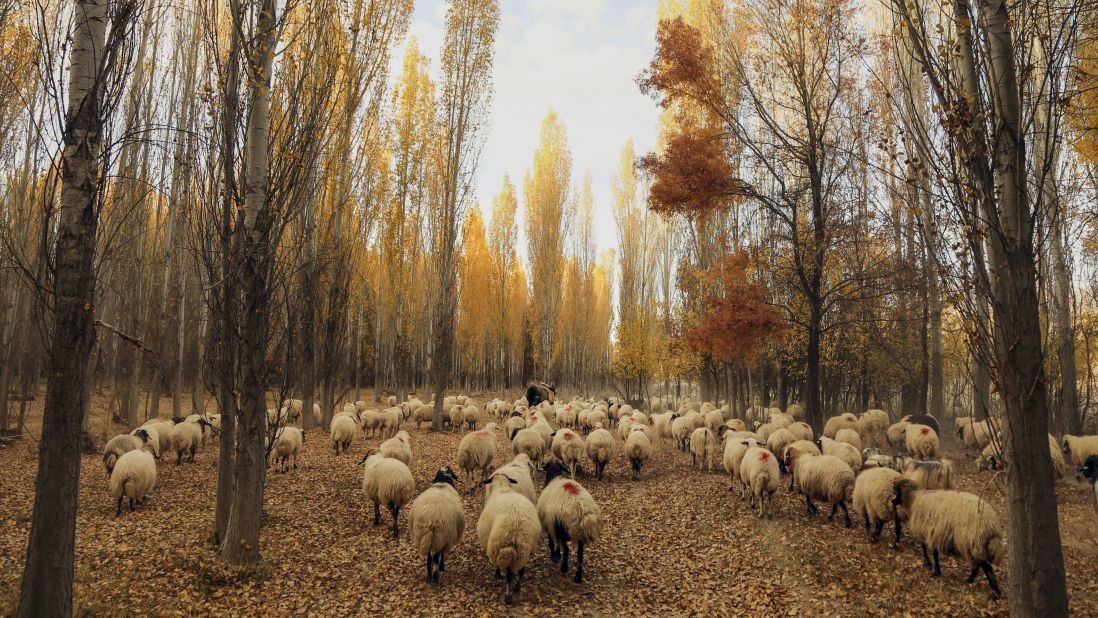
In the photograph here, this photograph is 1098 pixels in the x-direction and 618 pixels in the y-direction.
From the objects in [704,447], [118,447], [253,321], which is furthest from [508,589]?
[118,447]

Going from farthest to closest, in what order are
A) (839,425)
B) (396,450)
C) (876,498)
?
(839,425)
(396,450)
(876,498)

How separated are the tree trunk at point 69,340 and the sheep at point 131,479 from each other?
17.0ft

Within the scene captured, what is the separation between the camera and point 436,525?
6129mm

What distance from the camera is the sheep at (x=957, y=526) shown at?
5.61 meters

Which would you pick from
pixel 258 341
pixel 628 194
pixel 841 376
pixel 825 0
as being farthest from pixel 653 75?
pixel 628 194

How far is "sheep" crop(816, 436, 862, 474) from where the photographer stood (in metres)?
9.24

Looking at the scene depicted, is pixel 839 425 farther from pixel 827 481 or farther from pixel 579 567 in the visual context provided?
pixel 579 567

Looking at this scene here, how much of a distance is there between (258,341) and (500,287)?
2837 centimetres

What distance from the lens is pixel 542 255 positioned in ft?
111

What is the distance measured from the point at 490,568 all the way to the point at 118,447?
26.3 feet

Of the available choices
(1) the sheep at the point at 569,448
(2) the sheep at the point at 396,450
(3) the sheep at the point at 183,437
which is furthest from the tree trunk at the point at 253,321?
(3) the sheep at the point at 183,437

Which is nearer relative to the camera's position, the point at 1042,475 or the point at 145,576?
the point at 1042,475

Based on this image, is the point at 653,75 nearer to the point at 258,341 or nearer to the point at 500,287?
the point at 258,341

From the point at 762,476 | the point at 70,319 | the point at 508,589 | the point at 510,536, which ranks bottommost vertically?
the point at 508,589
